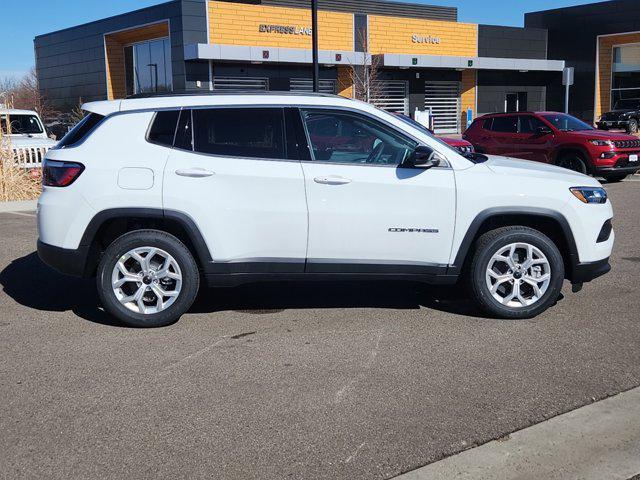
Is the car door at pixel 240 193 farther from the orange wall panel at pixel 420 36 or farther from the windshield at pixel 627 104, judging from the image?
the windshield at pixel 627 104

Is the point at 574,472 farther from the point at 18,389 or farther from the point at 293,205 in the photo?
the point at 18,389

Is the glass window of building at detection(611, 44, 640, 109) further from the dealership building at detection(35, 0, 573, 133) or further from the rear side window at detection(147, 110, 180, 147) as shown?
the rear side window at detection(147, 110, 180, 147)

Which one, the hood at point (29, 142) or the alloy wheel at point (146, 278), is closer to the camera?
the alloy wheel at point (146, 278)

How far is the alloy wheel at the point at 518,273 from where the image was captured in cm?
574

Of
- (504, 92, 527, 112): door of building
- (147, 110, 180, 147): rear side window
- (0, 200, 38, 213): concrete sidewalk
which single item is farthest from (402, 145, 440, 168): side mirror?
(504, 92, 527, 112): door of building

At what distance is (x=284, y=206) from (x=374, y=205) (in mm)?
713

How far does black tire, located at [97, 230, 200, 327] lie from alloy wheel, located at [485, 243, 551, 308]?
243cm

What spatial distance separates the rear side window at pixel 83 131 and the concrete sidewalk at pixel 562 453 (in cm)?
384

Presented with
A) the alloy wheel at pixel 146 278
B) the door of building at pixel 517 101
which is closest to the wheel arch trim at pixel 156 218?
the alloy wheel at pixel 146 278

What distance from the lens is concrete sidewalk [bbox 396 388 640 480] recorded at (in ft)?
11.1

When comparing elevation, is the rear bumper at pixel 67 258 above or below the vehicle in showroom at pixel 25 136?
below

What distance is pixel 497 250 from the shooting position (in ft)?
18.7

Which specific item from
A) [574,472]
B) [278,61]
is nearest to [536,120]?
[574,472]

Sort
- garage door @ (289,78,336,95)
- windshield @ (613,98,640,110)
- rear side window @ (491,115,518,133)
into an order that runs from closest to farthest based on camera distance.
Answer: rear side window @ (491,115,518,133) < garage door @ (289,78,336,95) < windshield @ (613,98,640,110)
